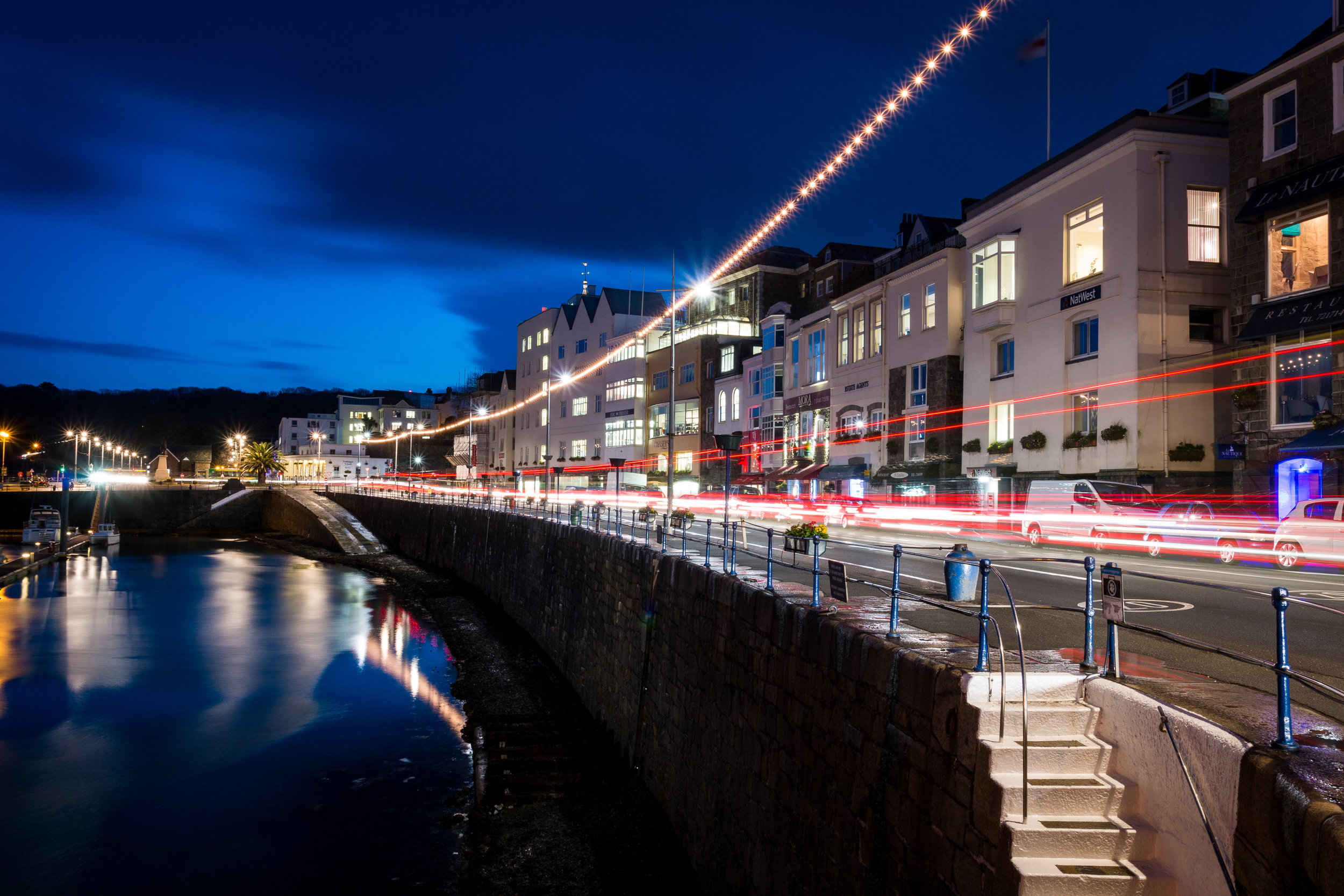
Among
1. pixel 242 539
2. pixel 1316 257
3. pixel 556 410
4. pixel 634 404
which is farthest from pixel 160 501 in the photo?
pixel 1316 257

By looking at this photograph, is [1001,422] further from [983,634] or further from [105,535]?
[105,535]

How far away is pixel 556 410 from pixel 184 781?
6512 centimetres

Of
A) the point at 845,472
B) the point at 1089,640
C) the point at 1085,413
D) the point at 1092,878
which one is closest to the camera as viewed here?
the point at 1092,878

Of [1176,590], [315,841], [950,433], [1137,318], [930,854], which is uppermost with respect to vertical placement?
[1137,318]

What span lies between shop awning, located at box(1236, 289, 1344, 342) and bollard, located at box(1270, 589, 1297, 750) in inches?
822

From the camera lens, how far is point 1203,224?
2767 cm

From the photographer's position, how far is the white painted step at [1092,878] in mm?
4855

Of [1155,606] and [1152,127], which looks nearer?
[1155,606]

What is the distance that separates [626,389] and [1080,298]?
43.7 meters

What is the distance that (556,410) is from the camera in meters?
81.4

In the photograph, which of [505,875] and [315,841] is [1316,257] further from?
[315,841]

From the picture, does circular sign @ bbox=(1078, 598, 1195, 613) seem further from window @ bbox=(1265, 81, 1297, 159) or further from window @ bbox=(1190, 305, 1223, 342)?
window @ bbox=(1190, 305, 1223, 342)

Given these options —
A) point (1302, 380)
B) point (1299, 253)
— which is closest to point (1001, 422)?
point (1302, 380)

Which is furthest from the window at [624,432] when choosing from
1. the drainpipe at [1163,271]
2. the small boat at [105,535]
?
the drainpipe at [1163,271]
